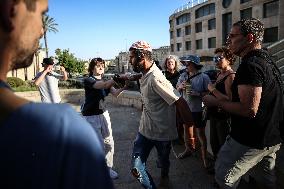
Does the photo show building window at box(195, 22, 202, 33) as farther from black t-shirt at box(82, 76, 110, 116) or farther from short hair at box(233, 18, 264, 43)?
short hair at box(233, 18, 264, 43)

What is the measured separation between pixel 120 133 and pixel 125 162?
2.22 m

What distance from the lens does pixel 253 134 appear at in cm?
279

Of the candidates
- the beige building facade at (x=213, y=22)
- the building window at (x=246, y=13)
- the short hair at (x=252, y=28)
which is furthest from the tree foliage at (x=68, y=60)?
the short hair at (x=252, y=28)

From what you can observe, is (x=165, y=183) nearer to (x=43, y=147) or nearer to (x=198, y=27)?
(x=43, y=147)

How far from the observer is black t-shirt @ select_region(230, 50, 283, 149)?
8.75 ft

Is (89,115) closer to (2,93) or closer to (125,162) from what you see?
(125,162)

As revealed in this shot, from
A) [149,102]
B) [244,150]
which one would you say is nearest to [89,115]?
[149,102]

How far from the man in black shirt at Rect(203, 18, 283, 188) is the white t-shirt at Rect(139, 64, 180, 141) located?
1007 mm

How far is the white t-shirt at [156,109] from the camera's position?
3.81 metres

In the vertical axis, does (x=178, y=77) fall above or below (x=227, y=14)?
below

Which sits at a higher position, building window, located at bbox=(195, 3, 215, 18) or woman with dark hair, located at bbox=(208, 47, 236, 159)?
building window, located at bbox=(195, 3, 215, 18)

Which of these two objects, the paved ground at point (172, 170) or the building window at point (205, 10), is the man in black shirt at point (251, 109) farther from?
the building window at point (205, 10)

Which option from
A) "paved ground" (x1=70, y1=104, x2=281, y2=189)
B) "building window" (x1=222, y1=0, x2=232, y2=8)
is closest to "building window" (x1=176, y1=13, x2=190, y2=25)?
"building window" (x1=222, y1=0, x2=232, y2=8)

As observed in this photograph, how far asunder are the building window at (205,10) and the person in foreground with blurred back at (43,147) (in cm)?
4887
